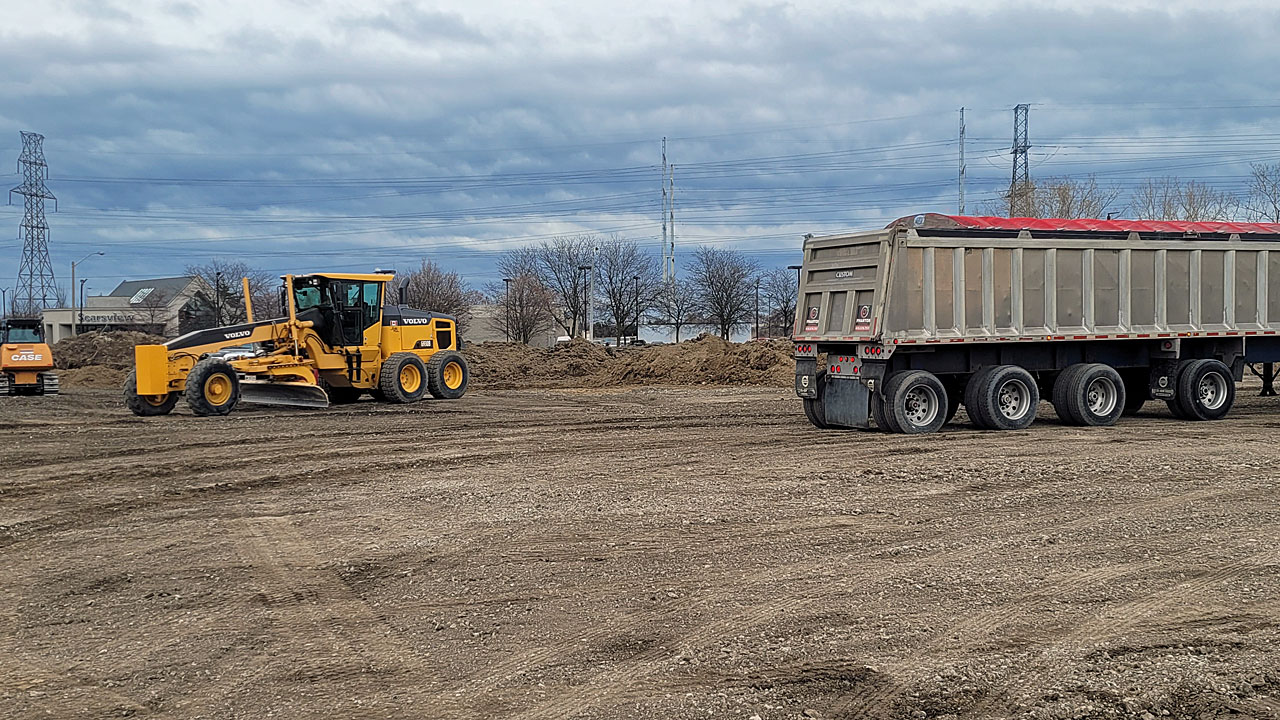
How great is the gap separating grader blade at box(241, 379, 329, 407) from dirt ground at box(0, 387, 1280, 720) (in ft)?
22.7

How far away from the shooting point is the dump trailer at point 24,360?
28.3 m

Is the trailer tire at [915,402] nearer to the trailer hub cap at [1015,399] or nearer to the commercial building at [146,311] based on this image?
the trailer hub cap at [1015,399]

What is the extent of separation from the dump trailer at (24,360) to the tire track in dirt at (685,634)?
26656 mm

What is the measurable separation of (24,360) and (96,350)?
19.3 meters

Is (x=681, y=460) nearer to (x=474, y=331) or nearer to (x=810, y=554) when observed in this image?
(x=810, y=554)

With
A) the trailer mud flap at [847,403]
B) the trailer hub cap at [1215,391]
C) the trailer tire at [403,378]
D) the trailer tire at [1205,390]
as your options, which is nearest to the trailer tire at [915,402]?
the trailer mud flap at [847,403]

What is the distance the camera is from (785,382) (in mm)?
30250

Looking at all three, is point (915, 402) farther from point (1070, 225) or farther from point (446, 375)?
point (446, 375)

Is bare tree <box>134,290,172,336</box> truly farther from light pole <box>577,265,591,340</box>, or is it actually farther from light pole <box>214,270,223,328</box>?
light pole <box>577,265,591,340</box>

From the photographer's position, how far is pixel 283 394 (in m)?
21.3

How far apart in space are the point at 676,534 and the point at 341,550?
2.56 m

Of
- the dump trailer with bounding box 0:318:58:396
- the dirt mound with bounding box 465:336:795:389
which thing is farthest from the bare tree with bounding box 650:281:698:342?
the dump trailer with bounding box 0:318:58:396

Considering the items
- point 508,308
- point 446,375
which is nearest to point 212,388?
point 446,375

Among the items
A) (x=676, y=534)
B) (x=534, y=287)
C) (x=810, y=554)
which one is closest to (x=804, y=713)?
(x=810, y=554)
